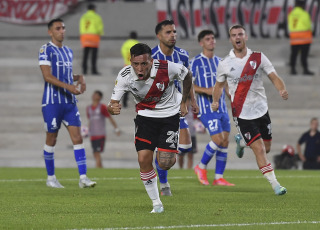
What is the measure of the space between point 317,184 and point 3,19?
16972 millimetres

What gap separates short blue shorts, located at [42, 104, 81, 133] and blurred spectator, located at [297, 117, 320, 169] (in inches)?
343

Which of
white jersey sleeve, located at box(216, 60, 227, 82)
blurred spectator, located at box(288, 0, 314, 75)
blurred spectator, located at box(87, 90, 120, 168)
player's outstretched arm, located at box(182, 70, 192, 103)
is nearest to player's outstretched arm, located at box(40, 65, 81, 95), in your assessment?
white jersey sleeve, located at box(216, 60, 227, 82)

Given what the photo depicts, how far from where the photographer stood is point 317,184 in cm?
1459

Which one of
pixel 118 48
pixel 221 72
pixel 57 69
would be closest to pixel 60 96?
pixel 57 69

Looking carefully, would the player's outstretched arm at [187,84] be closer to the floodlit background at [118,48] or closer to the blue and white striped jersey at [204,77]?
the blue and white striped jersey at [204,77]

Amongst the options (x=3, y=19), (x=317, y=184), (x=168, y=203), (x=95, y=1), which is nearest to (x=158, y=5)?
(x=95, y=1)

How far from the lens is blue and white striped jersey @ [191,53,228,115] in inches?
573

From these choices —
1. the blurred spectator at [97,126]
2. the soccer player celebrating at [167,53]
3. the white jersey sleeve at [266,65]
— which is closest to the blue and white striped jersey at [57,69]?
the soccer player celebrating at [167,53]

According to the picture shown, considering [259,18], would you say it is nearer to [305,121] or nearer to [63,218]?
[305,121]

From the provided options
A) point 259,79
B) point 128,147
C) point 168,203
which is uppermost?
point 259,79

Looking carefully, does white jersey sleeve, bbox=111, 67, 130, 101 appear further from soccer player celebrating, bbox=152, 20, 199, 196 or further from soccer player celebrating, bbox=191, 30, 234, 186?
soccer player celebrating, bbox=191, 30, 234, 186

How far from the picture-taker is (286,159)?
21.2 m

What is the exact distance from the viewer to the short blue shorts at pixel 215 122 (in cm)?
1445

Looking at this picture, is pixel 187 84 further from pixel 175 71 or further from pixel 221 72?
pixel 221 72
